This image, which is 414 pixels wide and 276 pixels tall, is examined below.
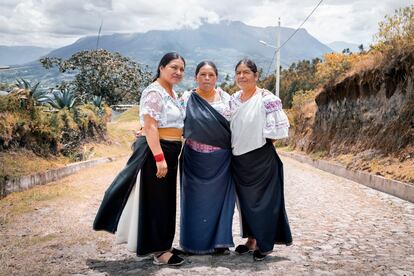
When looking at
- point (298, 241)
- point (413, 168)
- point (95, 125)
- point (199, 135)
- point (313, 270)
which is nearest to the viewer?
point (313, 270)

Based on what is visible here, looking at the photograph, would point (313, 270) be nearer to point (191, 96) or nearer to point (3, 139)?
point (191, 96)

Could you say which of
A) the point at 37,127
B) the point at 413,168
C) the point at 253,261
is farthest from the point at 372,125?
the point at 253,261

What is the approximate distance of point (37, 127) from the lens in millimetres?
10859

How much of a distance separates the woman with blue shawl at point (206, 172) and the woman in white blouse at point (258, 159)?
0.13 m

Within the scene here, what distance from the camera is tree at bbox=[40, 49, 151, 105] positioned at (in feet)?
144

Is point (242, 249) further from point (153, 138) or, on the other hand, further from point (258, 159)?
point (153, 138)

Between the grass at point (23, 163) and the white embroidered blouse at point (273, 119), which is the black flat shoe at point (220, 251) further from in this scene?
the grass at point (23, 163)

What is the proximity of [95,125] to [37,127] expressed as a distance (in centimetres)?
896

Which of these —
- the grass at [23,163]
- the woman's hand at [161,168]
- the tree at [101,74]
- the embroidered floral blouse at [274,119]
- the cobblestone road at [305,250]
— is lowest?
the cobblestone road at [305,250]

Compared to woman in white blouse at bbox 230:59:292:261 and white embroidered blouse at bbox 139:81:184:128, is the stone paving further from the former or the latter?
white embroidered blouse at bbox 139:81:184:128

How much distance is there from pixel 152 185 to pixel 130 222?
41cm

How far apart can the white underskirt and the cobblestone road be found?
219mm

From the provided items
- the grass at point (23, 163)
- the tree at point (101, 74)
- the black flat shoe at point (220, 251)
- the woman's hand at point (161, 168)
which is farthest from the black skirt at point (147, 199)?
the tree at point (101, 74)

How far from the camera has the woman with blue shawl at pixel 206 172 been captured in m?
4.38
